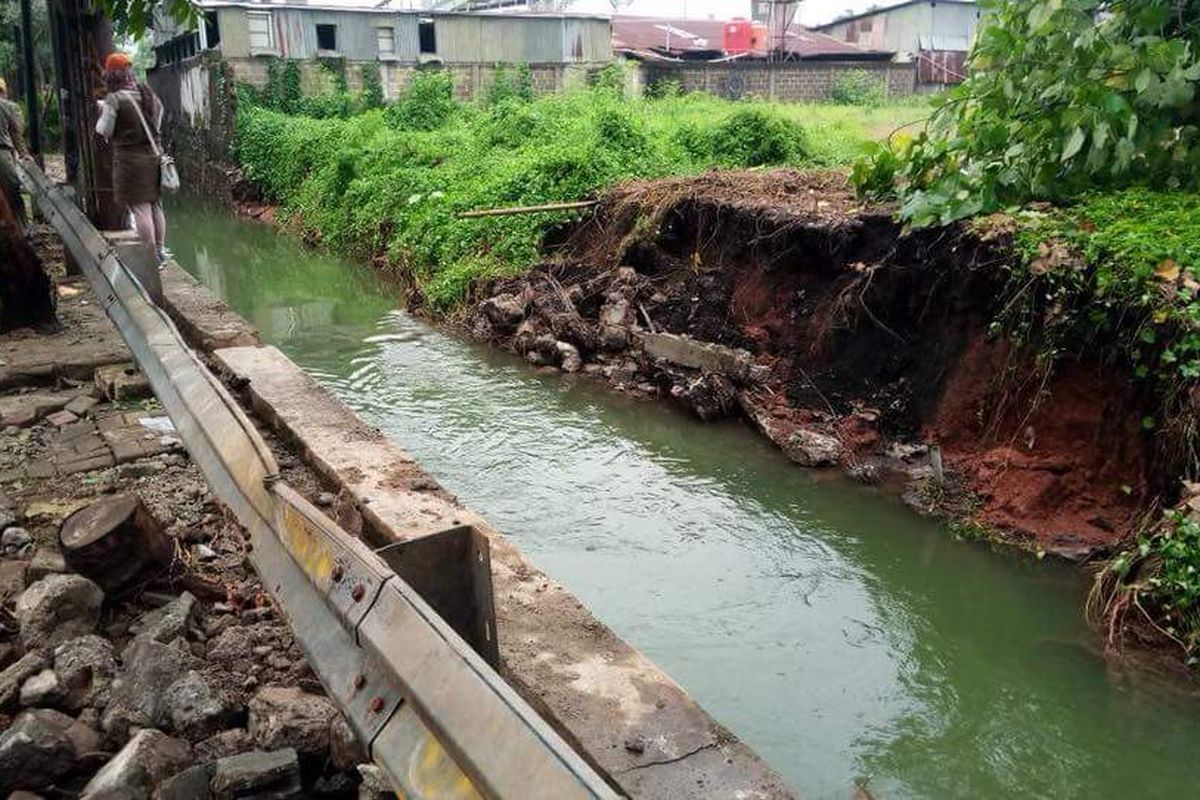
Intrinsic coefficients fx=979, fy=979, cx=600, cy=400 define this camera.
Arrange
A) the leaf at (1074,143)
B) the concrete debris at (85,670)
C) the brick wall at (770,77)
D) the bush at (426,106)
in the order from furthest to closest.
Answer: the brick wall at (770,77)
the bush at (426,106)
the leaf at (1074,143)
the concrete debris at (85,670)

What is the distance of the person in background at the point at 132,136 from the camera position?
7.18 meters

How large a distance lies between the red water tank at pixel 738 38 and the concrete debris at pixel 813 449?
24410mm

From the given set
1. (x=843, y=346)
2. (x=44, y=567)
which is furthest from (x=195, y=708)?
Result: (x=843, y=346)

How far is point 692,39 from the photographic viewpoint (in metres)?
30.8

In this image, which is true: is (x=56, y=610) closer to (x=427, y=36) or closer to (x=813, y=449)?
(x=813, y=449)

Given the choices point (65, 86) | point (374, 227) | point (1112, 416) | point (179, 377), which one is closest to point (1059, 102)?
point (1112, 416)

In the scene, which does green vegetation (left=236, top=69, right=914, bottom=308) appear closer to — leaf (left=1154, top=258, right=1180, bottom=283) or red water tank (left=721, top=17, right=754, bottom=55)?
leaf (left=1154, top=258, right=1180, bottom=283)

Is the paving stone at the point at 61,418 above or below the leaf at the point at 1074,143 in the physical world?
below

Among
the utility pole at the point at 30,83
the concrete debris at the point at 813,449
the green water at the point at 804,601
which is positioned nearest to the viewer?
the green water at the point at 804,601

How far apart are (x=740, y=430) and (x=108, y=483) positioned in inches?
178

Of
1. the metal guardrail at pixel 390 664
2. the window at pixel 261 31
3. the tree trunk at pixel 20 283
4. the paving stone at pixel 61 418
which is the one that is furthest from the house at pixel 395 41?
the metal guardrail at pixel 390 664

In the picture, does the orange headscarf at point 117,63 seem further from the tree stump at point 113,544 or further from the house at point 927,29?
the house at point 927,29

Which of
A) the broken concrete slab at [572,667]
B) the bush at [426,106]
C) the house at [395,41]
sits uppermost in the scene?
the house at [395,41]

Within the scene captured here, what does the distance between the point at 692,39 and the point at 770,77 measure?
7.92 m
